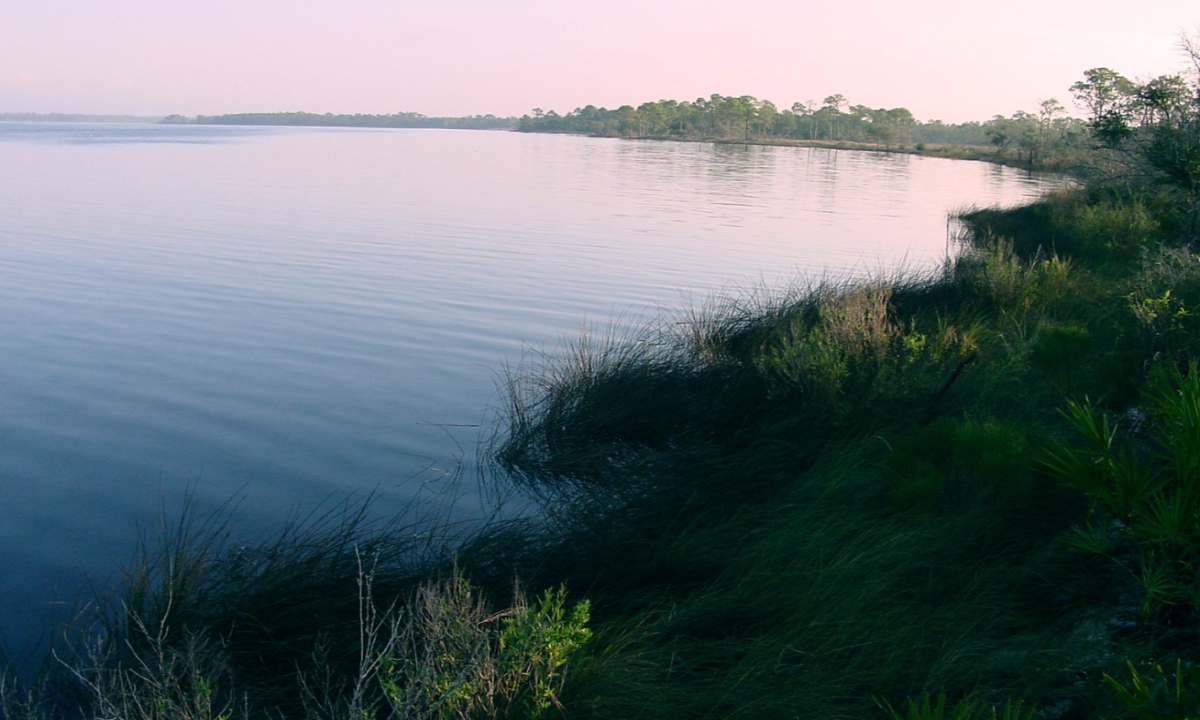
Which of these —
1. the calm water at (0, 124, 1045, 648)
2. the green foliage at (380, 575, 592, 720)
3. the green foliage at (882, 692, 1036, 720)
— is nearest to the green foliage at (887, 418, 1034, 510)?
the green foliage at (882, 692, 1036, 720)

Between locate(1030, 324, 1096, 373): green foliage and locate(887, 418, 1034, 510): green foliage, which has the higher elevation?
locate(1030, 324, 1096, 373): green foliage

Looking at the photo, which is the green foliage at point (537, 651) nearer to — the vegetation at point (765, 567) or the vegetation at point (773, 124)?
the vegetation at point (765, 567)

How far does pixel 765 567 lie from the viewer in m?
4.81

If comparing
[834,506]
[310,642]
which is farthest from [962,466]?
[310,642]

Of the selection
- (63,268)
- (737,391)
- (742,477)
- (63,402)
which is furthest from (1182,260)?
(63,268)

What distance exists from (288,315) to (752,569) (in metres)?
9.32

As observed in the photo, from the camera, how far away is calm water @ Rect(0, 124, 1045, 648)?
22.4 ft

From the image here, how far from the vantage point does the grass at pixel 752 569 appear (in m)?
3.53

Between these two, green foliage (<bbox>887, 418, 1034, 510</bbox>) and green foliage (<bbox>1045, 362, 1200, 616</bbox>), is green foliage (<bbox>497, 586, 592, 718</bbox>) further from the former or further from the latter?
green foliage (<bbox>887, 418, 1034, 510</bbox>)

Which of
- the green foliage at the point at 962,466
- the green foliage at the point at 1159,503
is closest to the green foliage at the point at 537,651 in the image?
the green foliage at the point at 1159,503

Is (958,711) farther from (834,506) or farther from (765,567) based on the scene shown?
(834,506)

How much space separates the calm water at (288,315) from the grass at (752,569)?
810 mm

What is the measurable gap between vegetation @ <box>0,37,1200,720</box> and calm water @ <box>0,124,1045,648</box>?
2.66ft

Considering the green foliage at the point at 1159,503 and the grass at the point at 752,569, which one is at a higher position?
the green foliage at the point at 1159,503
